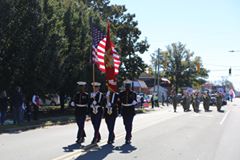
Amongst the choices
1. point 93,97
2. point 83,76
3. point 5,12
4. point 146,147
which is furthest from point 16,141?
point 83,76

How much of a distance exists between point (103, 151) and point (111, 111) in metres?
1.93

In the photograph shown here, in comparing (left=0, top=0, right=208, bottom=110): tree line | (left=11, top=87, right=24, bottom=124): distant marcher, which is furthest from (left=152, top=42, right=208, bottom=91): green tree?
(left=11, top=87, right=24, bottom=124): distant marcher

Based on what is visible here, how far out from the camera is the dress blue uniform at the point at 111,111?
14108 millimetres

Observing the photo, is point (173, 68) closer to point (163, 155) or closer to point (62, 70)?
point (62, 70)

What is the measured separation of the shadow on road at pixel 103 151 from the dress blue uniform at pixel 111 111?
1.71 ft

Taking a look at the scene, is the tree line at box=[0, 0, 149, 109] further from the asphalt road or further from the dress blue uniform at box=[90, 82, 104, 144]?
the dress blue uniform at box=[90, 82, 104, 144]

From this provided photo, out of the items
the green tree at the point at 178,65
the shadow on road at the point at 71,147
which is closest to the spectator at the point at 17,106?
the shadow on road at the point at 71,147

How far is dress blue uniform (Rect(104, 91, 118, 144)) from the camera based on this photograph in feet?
46.3

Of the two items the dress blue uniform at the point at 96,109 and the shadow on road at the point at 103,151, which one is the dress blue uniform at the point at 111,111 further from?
the shadow on road at the point at 103,151

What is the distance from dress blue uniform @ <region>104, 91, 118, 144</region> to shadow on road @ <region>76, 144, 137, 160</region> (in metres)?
0.52

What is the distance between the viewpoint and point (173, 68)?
10319cm

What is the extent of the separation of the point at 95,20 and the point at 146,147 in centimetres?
2826

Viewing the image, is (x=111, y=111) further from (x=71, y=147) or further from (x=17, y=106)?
(x=17, y=106)

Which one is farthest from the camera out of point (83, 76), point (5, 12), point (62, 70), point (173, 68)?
point (173, 68)
